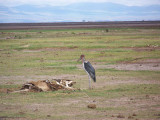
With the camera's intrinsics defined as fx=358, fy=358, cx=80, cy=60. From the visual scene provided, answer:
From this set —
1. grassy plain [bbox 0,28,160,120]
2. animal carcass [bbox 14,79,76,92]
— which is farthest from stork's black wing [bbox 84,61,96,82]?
animal carcass [bbox 14,79,76,92]

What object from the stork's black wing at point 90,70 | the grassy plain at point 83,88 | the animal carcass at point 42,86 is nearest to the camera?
the grassy plain at point 83,88

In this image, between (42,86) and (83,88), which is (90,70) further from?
(42,86)

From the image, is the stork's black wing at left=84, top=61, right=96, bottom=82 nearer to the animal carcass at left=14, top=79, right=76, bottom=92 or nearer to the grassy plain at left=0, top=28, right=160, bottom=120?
the grassy plain at left=0, top=28, right=160, bottom=120

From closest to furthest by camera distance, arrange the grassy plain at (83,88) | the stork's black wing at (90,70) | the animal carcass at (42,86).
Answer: the grassy plain at (83,88) < the animal carcass at (42,86) < the stork's black wing at (90,70)

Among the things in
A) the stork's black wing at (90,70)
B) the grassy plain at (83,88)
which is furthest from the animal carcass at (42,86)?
the stork's black wing at (90,70)

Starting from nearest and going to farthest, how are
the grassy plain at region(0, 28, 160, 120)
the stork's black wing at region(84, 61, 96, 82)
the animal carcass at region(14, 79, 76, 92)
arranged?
the grassy plain at region(0, 28, 160, 120) < the animal carcass at region(14, 79, 76, 92) < the stork's black wing at region(84, 61, 96, 82)

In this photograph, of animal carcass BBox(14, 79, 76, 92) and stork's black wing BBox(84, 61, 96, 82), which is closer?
animal carcass BBox(14, 79, 76, 92)

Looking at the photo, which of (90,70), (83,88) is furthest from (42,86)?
(90,70)

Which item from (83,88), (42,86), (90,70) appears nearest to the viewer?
(42,86)

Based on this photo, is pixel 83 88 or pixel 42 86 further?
pixel 83 88

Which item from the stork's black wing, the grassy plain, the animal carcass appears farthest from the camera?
the stork's black wing

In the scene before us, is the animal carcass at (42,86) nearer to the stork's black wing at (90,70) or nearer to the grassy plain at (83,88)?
the grassy plain at (83,88)

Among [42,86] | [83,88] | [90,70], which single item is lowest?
[83,88]

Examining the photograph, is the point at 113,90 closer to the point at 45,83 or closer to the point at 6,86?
the point at 45,83
